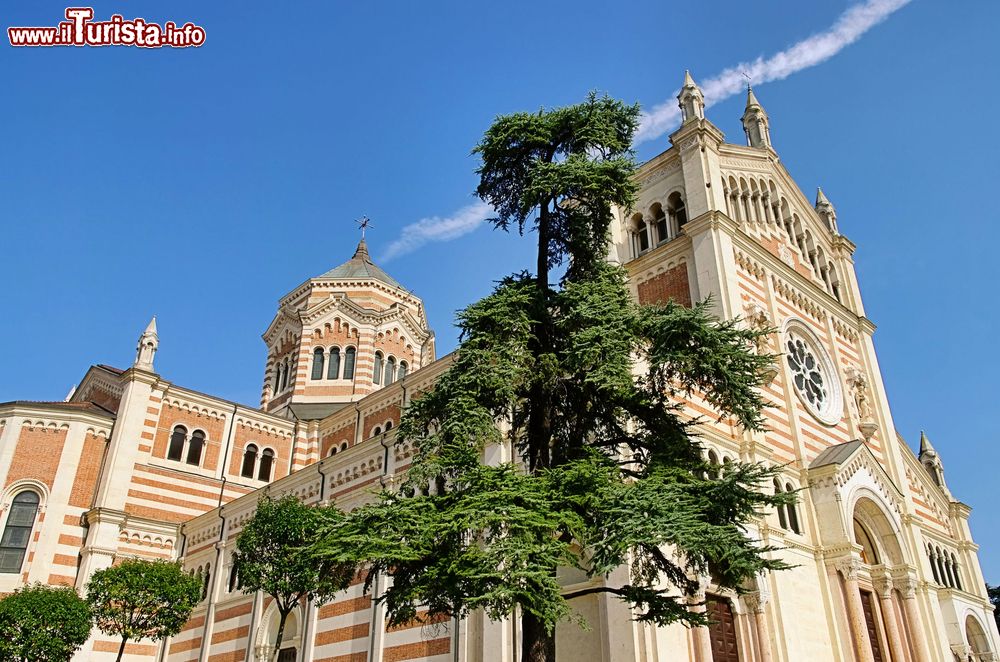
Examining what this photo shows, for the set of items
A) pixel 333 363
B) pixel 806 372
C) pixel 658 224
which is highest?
pixel 333 363

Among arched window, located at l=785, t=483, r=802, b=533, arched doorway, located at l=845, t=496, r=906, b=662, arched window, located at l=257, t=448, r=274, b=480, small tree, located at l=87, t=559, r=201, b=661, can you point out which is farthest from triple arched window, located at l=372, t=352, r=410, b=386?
arched doorway, located at l=845, t=496, r=906, b=662

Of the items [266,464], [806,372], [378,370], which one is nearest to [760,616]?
[806,372]

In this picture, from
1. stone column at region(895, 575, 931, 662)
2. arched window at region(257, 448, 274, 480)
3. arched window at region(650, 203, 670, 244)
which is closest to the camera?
stone column at region(895, 575, 931, 662)

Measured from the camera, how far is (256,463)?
34344 millimetres

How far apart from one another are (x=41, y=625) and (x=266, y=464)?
44.7 ft

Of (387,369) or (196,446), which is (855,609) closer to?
(196,446)

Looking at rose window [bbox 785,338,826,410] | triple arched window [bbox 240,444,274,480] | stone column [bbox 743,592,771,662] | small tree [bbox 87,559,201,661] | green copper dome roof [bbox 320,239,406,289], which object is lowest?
stone column [bbox 743,592,771,662]

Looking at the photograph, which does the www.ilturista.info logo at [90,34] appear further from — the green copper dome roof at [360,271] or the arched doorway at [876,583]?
the green copper dome roof at [360,271]

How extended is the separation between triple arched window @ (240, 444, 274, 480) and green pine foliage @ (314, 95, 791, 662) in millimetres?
23212

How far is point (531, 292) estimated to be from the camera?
13.5m

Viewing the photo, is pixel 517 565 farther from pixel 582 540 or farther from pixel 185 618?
pixel 185 618

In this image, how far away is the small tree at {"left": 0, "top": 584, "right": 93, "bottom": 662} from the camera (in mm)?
21016

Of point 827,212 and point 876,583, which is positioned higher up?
point 827,212

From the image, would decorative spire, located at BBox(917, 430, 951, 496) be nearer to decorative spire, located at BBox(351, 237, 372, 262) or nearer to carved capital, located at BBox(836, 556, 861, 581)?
carved capital, located at BBox(836, 556, 861, 581)
